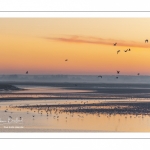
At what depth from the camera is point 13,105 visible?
14.0 ft

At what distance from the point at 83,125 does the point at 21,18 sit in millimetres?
1018

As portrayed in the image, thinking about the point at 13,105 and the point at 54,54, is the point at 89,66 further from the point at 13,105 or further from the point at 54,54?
the point at 13,105

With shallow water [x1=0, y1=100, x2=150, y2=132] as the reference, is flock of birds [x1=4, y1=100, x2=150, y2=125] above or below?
above

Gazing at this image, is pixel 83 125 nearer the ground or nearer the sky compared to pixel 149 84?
nearer the ground

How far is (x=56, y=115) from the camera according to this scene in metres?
4.27

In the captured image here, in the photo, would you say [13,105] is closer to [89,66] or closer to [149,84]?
[89,66]

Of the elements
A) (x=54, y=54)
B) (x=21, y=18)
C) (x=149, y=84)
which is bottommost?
(x=149, y=84)

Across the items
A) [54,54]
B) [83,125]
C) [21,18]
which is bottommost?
[83,125]

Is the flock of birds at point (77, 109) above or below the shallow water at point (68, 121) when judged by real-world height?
above
